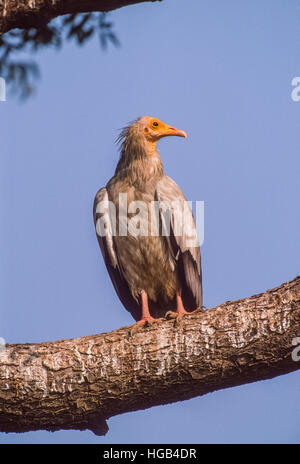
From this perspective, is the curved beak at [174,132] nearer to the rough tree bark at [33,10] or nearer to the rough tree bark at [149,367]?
the rough tree bark at [33,10]

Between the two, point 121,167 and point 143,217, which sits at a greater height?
point 121,167

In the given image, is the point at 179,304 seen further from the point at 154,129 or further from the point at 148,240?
the point at 154,129

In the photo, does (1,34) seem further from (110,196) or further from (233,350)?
(233,350)

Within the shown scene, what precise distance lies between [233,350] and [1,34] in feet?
11.5

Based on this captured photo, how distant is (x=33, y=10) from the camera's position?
17.4 feet

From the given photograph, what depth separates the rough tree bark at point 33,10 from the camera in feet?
17.1

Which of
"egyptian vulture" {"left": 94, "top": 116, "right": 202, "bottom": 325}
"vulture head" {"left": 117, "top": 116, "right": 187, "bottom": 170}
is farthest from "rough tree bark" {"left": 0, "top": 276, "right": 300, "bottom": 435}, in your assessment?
"vulture head" {"left": 117, "top": 116, "right": 187, "bottom": 170}

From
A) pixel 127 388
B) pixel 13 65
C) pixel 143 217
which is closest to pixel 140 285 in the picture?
pixel 143 217

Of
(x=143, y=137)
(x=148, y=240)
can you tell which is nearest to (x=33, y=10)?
(x=143, y=137)

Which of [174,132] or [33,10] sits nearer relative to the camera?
[33,10]

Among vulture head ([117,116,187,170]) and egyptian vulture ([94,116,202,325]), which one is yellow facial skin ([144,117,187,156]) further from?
egyptian vulture ([94,116,202,325])

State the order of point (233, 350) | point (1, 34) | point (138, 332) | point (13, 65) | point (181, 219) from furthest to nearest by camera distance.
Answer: point (181, 219) < point (13, 65) < point (1, 34) < point (138, 332) < point (233, 350)

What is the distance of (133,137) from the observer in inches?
289

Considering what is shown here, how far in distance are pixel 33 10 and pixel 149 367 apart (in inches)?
130
